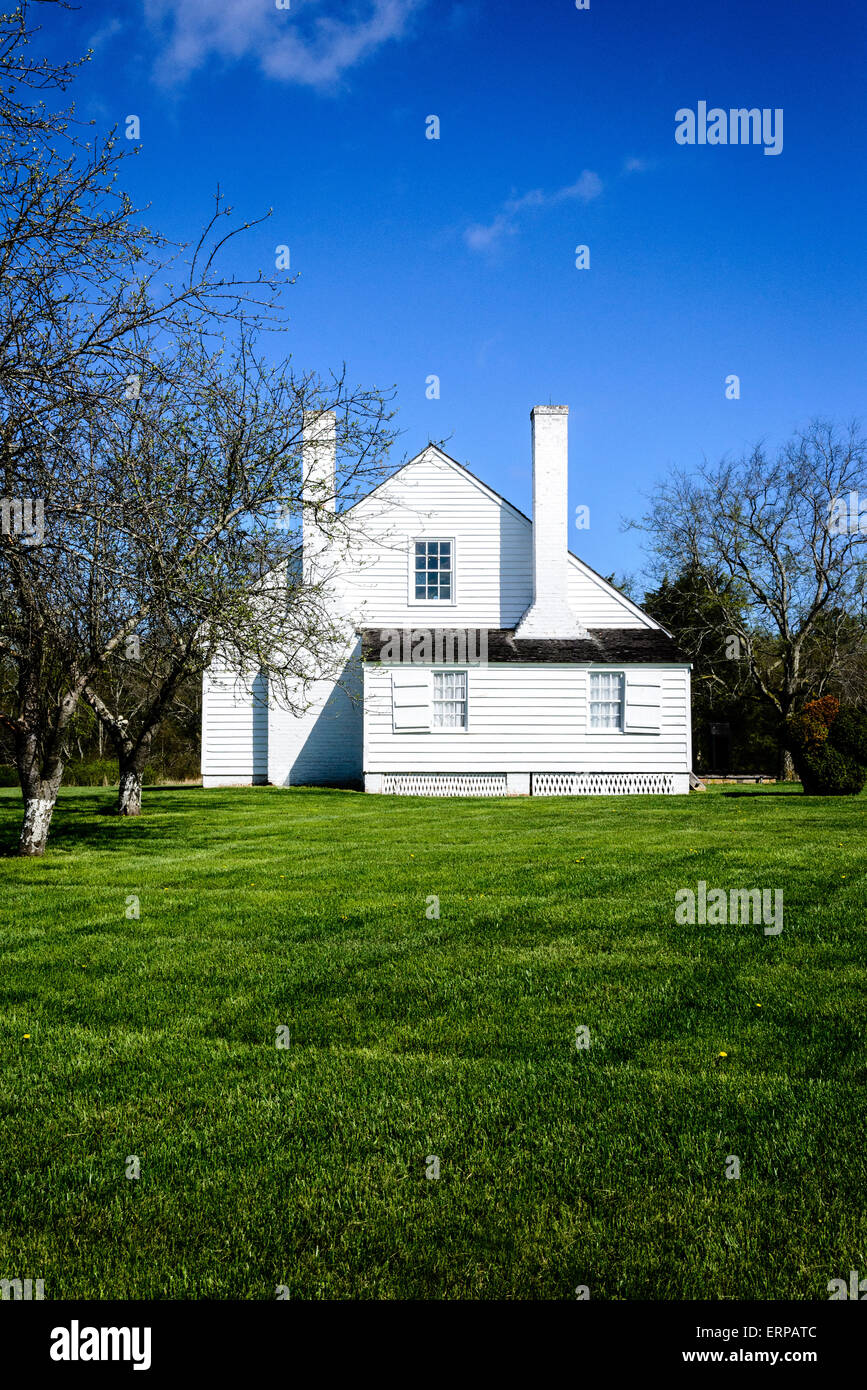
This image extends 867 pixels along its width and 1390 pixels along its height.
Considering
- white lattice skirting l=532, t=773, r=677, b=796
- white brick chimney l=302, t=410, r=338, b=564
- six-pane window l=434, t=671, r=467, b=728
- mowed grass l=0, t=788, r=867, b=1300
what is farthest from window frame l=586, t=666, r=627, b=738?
mowed grass l=0, t=788, r=867, b=1300

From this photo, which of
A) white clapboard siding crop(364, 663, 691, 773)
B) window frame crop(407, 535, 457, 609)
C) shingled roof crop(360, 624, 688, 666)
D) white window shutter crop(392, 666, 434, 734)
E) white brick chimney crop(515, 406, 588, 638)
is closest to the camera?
white window shutter crop(392, 666, 434, 734)

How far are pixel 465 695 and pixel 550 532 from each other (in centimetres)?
493

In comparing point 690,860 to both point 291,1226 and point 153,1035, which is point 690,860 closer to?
point 153,1035

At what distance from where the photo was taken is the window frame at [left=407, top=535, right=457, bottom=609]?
25.0m

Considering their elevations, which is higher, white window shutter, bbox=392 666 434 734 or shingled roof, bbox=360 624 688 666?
shingled roof, bbox=360 624 688 666

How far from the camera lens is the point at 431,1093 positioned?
425cm

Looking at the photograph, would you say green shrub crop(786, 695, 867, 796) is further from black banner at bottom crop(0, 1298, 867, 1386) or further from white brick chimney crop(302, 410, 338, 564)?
black banner at bottom crop(0, 1298, 867, 1386)

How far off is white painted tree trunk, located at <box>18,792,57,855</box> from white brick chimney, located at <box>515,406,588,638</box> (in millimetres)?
14918

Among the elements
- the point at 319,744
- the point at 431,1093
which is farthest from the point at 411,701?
the point at 431,1093

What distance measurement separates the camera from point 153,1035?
200 inches

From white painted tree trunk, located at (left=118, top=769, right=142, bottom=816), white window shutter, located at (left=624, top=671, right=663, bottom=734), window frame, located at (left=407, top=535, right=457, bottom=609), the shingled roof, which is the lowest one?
white painted tree trunk, located at (left=118, top=769, right=142, bottom=816)

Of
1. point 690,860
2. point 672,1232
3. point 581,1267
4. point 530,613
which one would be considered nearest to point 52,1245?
point 581,1267
